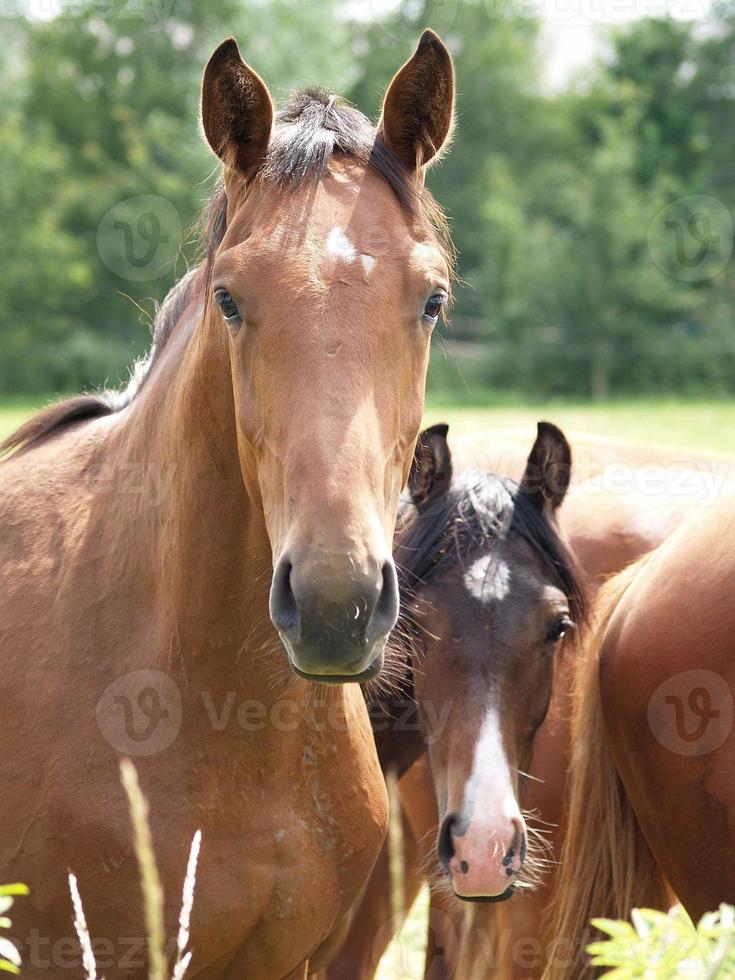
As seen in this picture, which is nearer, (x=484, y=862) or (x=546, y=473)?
(x=484, y=862)

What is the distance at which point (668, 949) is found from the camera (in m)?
1.29

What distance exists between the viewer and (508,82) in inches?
1745

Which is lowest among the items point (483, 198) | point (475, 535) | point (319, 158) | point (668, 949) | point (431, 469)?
point (668, 949)

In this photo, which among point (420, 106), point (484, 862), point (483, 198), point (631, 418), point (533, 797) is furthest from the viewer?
point (483, 198)

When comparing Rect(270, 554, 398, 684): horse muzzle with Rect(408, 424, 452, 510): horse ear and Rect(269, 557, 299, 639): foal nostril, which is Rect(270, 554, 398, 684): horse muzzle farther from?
Rect(408, 424, 452, 510): horse ear

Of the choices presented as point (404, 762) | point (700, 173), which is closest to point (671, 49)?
point (700, 173)

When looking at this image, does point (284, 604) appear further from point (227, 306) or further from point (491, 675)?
point (491, 675)

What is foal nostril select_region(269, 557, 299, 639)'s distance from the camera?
1821 millimetres

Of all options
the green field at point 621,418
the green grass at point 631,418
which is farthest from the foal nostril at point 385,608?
the green grass at point 631,418

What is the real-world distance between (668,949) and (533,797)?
2.31 metres

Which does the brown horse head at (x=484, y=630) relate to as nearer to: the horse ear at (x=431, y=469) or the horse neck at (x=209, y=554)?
the horse ear at (x=431, y=469)

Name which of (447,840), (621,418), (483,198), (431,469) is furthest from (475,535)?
(483,198)

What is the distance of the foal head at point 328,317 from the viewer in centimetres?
183

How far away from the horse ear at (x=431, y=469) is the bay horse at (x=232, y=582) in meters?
0.97
